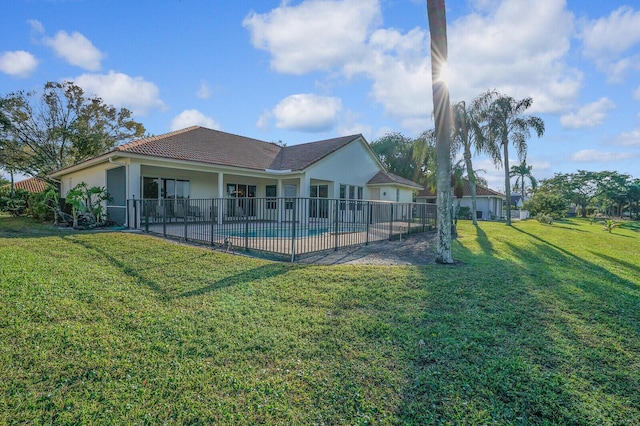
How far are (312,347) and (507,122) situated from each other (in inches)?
971

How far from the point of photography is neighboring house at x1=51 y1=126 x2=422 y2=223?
539 inches

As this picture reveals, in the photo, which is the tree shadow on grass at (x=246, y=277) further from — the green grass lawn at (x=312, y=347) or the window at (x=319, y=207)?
the window at (x=319, y=207)

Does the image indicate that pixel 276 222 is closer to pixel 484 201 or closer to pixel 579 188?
pixel 484 201

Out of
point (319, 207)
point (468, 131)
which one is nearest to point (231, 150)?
point (319, 207)

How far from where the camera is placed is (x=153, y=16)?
33.2 feet

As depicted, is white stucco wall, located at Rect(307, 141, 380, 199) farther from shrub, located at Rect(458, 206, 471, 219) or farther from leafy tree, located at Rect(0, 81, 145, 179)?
leafy tree, located at Rect(0, 81, 145, 179)

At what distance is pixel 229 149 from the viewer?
18406 mm

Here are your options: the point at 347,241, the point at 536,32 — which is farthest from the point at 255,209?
the point at 536,32

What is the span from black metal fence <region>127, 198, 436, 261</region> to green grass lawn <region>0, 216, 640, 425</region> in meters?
2.00

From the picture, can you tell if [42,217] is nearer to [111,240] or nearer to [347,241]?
[111,240]

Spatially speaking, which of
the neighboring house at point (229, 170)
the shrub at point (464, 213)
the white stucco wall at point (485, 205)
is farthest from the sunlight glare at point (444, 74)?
the white stucco wall at point (485, 205)

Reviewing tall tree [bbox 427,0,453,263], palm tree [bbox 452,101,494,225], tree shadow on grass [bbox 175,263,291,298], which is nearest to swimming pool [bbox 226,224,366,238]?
tree shadow on grass [bbox 175,263,291,298]

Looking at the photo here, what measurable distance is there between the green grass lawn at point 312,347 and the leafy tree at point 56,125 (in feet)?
80.1

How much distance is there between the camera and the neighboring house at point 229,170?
44.9 feet
